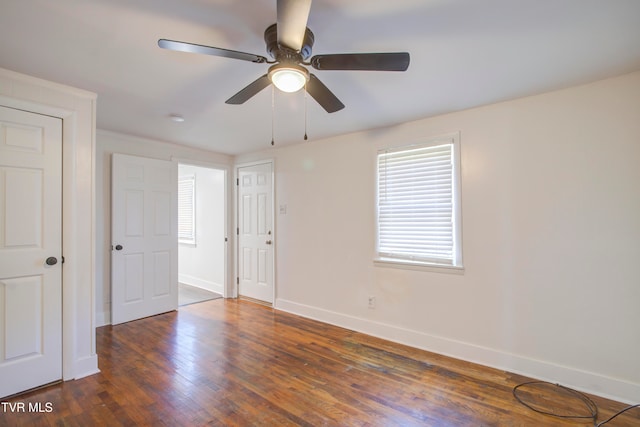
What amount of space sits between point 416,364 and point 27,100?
3798 millimetres

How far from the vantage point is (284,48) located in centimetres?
151

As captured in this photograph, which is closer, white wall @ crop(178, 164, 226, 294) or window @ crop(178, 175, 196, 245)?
white wall @ crop(178, 164, 226, 294)

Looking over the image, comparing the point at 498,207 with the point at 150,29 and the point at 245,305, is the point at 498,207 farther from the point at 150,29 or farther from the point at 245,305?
the point at 245,305

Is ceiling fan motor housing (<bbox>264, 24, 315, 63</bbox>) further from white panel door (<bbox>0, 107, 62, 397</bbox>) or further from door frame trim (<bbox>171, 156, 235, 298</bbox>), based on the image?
door frame trim (<bbox>171, 156, 235, 298</bbox>)

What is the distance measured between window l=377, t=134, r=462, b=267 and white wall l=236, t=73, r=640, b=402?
0.10 m

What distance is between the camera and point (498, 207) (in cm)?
270

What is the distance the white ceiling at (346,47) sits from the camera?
1530mm

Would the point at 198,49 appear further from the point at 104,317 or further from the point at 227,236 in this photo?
the point at 227,236

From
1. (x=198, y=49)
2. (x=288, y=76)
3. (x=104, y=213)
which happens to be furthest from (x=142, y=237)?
(x=288, y=76)

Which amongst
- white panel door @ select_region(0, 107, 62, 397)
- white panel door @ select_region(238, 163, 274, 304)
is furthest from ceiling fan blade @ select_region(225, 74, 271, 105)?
white panel door @ select_region(238, 163, 274, 304)

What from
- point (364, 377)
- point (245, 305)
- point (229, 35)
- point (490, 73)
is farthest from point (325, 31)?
point (245, 305)

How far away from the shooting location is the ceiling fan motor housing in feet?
5.09

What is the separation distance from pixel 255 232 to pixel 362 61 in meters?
3.57

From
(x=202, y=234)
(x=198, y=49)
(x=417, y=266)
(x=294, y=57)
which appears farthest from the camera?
(x=202, y=234)
